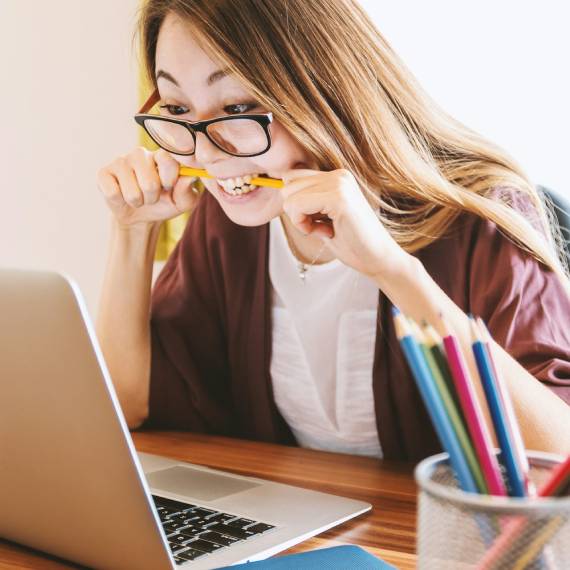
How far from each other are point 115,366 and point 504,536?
965 millimetres

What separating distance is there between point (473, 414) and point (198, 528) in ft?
1.33

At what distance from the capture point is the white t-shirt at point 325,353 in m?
1.23

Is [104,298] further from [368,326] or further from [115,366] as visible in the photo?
[368,326]

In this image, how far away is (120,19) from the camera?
7.75ft

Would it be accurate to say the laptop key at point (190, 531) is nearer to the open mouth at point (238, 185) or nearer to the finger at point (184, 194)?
the open mouth at point (238, 185)

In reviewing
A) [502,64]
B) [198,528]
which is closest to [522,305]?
[198,528]

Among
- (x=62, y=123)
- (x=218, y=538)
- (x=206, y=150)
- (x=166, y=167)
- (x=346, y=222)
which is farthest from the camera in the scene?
(x=62, y=123)

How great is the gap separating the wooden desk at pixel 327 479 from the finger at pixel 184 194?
1.15 ft

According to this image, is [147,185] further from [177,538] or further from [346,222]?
[177,538]

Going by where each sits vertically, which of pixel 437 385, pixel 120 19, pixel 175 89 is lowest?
pixel 437 385

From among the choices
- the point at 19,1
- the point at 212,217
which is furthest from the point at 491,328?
the point at 19,1

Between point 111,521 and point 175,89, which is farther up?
point 175,89

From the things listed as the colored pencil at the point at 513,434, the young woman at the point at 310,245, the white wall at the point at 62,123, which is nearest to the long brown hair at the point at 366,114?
the young woman at the point at 310,245

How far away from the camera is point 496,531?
1.33ft
